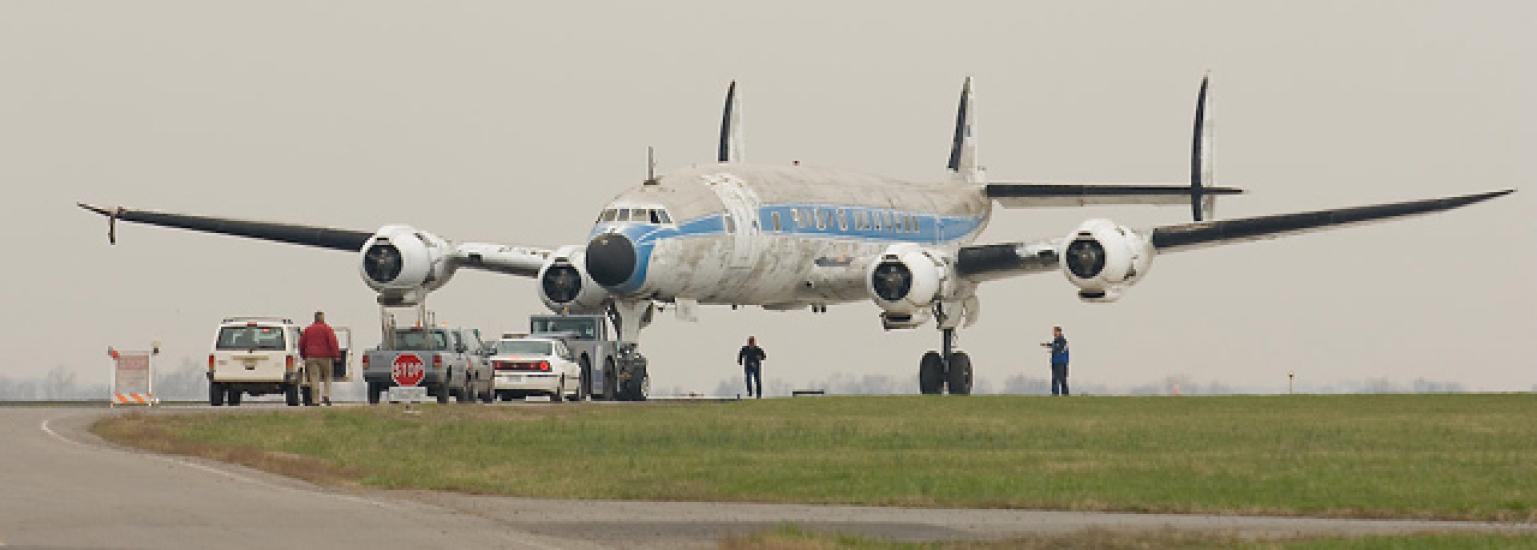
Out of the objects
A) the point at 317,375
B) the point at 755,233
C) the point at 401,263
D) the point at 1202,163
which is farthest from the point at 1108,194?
the point at 317,375

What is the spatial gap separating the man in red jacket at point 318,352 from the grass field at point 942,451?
495 cm

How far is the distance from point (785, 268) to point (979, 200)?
16.2 meters

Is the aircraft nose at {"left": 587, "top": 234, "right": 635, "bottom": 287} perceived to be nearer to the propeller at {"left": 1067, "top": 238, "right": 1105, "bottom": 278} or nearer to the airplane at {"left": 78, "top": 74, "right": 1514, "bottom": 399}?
the airplane at {"left": 78, "top": 74, "right": 1514, "bottom": 399}

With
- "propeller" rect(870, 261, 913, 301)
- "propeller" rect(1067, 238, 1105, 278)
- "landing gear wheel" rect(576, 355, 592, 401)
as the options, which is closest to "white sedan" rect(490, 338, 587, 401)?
"landing gear wheel" rect(576, 355, 592, 401)

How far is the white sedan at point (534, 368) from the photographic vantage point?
53938mm

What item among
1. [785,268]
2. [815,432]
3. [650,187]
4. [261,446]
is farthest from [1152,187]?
[261,446]

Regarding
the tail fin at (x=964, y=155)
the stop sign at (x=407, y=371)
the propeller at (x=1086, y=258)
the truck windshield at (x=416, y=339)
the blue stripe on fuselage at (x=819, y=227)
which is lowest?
the stop sign at (x=407, y=371)

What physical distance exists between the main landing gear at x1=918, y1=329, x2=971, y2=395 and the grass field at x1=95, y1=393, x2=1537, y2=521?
51.0 feet

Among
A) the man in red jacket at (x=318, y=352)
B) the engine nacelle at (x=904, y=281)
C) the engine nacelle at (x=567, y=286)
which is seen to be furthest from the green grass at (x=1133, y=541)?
the engine nacelle at (x=904, y=281)

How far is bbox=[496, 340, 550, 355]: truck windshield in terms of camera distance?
178 ft

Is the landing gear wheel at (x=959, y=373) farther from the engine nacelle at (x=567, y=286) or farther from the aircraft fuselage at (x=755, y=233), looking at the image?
the engine nacelle at (x=567, y=286)

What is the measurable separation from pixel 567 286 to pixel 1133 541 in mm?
37552

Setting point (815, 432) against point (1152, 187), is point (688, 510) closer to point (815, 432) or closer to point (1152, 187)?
point (815, 432)

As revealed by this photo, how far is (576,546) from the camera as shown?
2012cm
